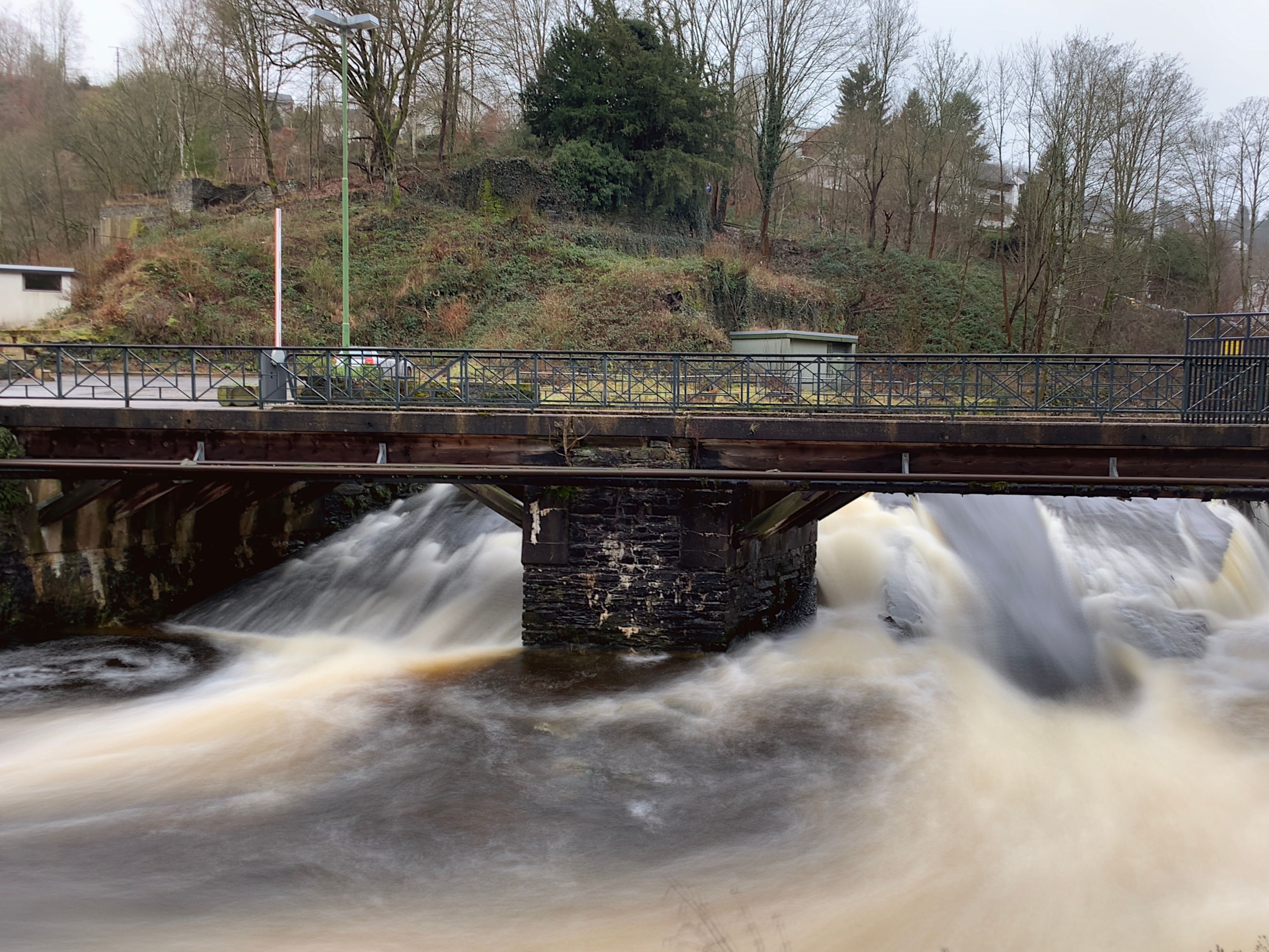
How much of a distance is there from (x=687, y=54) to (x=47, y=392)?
2925 cm

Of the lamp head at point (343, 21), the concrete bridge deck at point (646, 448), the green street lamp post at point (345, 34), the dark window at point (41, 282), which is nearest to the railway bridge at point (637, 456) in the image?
the concrete bridge deck at point (646, 448)

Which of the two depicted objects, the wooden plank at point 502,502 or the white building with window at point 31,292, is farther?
the white building with window at point 31,292

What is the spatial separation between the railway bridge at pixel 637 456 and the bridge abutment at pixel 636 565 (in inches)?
1.1

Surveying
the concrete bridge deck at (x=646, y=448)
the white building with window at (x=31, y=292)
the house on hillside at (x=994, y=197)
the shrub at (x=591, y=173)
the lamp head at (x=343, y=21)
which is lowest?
the concrete bridge deck at (x=646, y=448)

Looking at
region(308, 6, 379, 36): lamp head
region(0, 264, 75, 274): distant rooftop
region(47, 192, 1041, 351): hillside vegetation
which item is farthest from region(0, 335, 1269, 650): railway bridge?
region(0, 264, 75, 274): distant rooftop

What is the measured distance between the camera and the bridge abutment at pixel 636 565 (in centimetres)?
1368

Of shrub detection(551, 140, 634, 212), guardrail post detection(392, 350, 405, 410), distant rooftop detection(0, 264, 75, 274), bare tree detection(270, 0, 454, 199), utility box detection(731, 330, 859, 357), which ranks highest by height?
bare tree detection(270, 0, 454, 199)

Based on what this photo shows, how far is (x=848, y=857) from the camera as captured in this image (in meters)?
9.03

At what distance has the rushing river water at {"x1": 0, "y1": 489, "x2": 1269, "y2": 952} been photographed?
8031 mm

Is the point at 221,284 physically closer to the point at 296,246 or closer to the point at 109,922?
the point at 296,246

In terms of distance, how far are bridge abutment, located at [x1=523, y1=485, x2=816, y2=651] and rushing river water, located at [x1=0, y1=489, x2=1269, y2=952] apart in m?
0.51

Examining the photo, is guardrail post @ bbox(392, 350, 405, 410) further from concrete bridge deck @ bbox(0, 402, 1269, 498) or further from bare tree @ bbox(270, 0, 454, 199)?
bare tree @ bbox(270, 0, 454, 199)

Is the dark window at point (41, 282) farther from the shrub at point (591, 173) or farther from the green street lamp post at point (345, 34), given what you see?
the shrub at point (591, 173)

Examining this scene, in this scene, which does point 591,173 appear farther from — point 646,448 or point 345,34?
point 646,448
